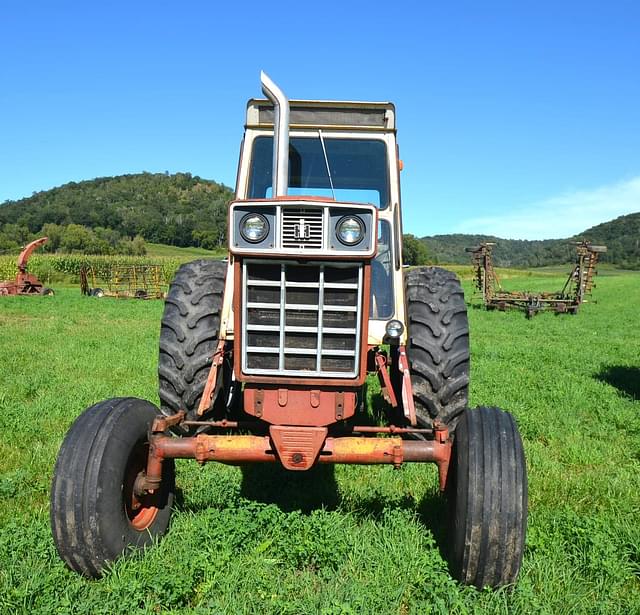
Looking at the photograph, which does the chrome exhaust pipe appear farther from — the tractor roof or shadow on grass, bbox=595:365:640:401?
shadow on grass, bbox=595:365:640:401

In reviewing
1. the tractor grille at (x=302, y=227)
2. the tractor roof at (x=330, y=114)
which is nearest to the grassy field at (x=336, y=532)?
the tractor grille at (x=302, y=227)

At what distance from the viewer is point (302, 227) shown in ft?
→ 9.37

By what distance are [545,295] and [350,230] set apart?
18548mm

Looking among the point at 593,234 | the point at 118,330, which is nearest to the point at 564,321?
the point at 118,330

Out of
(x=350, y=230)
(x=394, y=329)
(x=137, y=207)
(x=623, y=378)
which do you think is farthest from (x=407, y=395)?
(x=137, y=207)

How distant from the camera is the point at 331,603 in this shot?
8.69 feet

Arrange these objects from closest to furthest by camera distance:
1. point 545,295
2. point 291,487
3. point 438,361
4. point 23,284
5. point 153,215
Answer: point 438,361
point 291,487
point 545,295
point 23,284
point 153,215

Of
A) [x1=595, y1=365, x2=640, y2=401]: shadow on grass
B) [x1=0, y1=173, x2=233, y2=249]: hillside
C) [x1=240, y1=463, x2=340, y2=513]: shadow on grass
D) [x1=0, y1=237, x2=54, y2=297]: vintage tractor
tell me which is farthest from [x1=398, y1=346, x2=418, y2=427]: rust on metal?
[x1=0, y1=173, x2=233, y2=249]: hillside

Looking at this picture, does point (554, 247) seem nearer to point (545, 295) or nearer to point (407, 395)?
point (545, 295)

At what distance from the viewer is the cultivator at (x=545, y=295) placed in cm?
1877

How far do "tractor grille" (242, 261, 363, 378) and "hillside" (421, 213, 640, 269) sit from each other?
97065 mm

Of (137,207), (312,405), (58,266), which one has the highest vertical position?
(137,207)

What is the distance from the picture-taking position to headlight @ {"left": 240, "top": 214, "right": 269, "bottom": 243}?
9.48ft

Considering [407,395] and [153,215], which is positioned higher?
[153,215]
